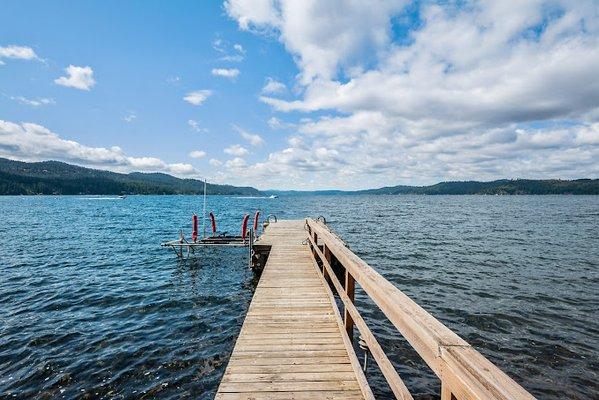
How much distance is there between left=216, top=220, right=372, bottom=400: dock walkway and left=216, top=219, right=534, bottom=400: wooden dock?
0.01 metres


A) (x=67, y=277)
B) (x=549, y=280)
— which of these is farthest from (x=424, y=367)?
(x=67, y=277)

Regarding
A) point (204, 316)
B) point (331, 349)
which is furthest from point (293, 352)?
point (204, 316)

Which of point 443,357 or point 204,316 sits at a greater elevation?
point 443,357

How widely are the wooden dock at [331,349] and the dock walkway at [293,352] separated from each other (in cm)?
1

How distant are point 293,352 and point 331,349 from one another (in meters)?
0.63

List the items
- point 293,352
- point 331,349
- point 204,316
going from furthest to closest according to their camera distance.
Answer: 1. point 204,316
2. point 331,349
3. point 293,352

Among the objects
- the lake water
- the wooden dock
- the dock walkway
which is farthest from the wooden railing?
the lake water

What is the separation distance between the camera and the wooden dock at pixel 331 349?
2070mm

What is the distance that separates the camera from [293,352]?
5.25 meters

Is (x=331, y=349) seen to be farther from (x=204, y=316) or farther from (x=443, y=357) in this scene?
(x=204, y=316)

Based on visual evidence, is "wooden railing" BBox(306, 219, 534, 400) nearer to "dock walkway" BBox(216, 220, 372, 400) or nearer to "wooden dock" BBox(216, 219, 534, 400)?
"wooden dock" BBox(216, 219, 534, 400)

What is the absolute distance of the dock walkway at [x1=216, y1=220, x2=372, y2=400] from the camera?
4.23 meters

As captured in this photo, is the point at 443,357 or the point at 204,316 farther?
the point at 204,316

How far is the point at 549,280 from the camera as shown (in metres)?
15.4
